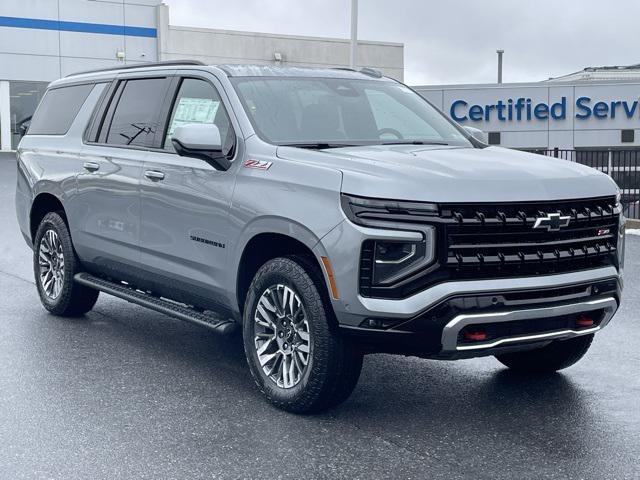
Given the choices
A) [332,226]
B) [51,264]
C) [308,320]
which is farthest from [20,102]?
[332,226]

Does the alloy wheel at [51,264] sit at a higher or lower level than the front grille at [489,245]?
lower

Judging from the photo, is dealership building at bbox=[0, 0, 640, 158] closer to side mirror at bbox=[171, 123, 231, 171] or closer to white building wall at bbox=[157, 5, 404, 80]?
white building wall at bbox=[157, 5, 404, 80]

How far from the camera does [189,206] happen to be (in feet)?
21.0

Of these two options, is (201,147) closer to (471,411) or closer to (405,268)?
(405,268)

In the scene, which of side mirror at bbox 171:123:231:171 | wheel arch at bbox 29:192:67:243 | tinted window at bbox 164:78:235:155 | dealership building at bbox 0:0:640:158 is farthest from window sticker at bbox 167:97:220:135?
dealership building at bbox 0:0:640:158

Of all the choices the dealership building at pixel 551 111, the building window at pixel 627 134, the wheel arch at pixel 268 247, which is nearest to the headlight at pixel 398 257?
the wheel arch at pixel 268 247

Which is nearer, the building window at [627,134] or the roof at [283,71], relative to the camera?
the roof at [283,71]

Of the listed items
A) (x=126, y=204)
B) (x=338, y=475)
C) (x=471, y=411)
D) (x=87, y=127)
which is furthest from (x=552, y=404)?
(x=87, y=127)

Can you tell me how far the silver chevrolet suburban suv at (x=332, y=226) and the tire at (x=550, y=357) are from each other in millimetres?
15

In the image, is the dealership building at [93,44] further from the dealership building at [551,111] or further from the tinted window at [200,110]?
the tinted window at [200,110]

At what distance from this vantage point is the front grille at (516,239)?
Result: 4996mm

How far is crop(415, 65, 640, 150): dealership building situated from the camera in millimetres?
35562

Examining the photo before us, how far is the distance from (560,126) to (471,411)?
3138 cm

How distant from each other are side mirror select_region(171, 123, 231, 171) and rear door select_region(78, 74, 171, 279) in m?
1.00
